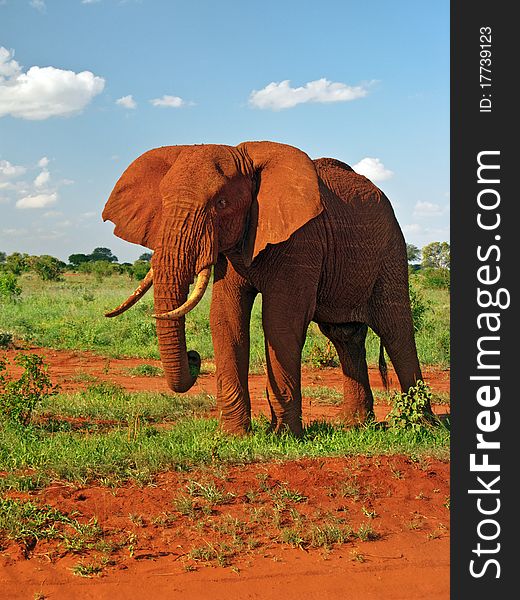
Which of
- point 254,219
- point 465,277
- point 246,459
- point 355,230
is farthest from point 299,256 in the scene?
point 465,277

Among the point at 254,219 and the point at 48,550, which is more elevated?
the point at 254,219

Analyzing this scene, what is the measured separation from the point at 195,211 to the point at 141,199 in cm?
93

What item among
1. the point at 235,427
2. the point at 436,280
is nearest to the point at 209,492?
the point at 235,427

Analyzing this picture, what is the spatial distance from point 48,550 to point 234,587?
1.17 metres

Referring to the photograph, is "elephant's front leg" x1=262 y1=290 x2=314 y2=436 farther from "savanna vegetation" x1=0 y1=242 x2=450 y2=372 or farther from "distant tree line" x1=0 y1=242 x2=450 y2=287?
"distant tree line" x1=0 y1=242 x2=450 y2=287

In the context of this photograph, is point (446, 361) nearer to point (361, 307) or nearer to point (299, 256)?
point (361, 307)

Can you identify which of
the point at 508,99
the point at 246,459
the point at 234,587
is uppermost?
the point at 508,99

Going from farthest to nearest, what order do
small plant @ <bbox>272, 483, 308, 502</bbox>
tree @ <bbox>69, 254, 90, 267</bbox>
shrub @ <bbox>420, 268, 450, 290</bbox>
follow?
tree @ <bbox>69, 254, 90, 267</bbox> < shrub @ <bbox>420, 268, 450, 290</bbox> < small plant @ <bbox>272, 483, 308, 502</bbox>

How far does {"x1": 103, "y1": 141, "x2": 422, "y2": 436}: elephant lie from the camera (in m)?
6.09

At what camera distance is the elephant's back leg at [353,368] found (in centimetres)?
838

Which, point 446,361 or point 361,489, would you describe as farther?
point 446,361

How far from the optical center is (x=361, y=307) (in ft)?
26.3

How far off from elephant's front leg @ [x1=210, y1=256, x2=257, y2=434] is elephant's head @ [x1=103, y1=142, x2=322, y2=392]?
1.92 feet

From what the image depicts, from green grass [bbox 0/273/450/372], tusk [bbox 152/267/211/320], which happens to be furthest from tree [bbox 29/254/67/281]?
tusk [bbox 152/267/211/320]
